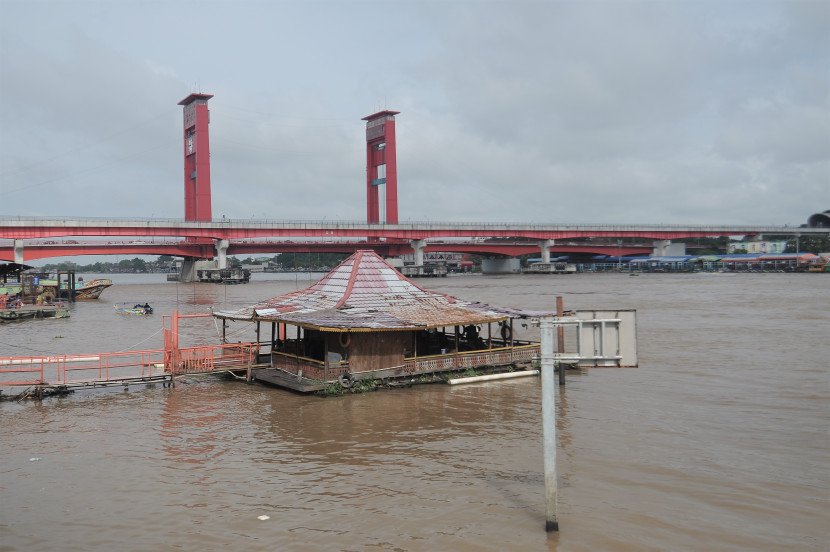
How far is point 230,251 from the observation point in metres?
93.5

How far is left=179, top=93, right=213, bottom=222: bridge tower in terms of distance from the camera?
302 ft

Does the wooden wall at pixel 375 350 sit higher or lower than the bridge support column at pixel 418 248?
lower

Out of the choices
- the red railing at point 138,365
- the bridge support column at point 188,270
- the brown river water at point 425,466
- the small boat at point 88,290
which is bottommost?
the brown river water at point 425,466

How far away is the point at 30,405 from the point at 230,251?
77494mm

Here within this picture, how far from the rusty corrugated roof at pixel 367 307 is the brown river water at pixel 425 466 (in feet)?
7.03

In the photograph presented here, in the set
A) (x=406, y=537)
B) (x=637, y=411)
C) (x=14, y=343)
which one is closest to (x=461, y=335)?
(x=637, y=411)

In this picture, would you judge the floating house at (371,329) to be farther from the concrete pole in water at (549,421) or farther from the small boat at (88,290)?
the small boat at (88,290)

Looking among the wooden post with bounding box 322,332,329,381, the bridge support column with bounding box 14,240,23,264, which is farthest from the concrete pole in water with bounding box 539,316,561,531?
the bridge support column with bounding box 14,240,23,264

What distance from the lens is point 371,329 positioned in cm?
1823

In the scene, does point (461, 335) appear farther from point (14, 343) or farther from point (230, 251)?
point (230, 251)

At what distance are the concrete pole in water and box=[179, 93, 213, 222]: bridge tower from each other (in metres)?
86.4

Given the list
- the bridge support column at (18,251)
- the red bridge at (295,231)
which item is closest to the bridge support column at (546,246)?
the red bridge at (295,231)

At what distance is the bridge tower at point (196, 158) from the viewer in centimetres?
9206

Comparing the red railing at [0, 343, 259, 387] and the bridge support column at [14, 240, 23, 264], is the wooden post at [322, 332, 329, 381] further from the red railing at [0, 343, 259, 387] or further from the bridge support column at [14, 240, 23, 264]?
the bridge support column at [14, 240, 23, 264]
